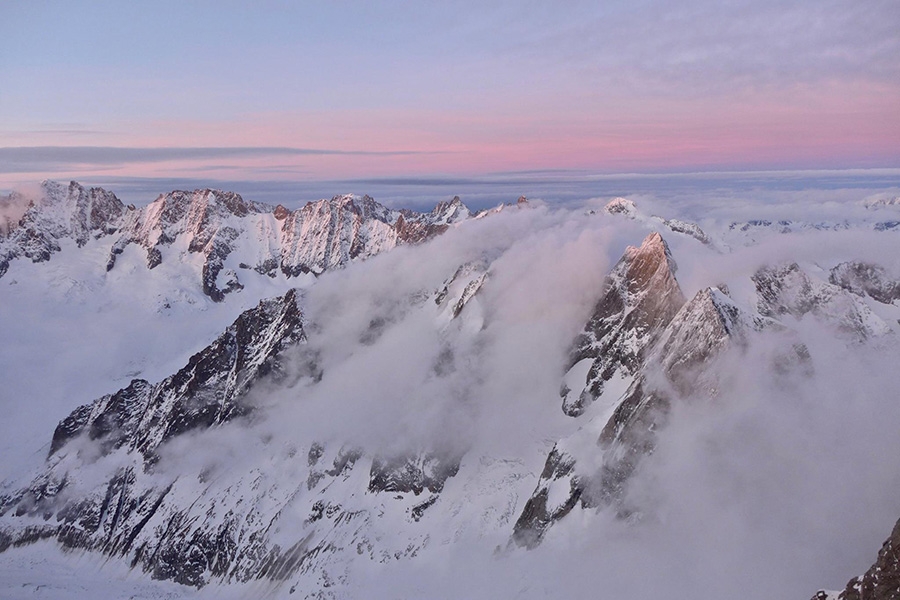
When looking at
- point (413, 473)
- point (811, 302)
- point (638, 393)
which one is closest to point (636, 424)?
point (638, 393)

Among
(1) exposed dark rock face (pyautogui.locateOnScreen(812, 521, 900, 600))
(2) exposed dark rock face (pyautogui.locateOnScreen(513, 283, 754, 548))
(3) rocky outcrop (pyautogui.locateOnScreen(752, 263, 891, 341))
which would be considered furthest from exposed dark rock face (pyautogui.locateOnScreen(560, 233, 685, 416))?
(1) exposed dark rock face (pyautogui.locateOnScreen(812, 521, 900, 600))

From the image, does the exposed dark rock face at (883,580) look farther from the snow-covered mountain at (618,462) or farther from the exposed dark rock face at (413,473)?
the exposed dark rock face at (413,473)

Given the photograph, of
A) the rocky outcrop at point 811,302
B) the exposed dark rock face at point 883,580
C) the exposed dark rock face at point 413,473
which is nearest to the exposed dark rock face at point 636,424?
the rocky outcrop at point 811,302

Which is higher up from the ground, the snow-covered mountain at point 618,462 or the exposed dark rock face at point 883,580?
the exposed dark rock face at point 883,580

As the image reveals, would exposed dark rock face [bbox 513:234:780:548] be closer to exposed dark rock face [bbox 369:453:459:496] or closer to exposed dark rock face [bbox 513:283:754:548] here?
exposed dark rock face [bbox 513:283:754:548]

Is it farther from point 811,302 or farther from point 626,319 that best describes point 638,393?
point 811,302

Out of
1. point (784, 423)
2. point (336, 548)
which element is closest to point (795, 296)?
point (784, 423)
